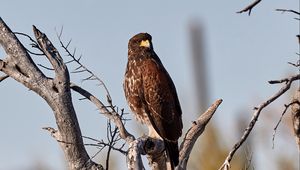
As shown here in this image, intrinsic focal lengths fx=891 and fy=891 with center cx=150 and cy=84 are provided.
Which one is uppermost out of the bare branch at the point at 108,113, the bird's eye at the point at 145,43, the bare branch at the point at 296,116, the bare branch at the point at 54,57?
the bare branch at the point at 54,57

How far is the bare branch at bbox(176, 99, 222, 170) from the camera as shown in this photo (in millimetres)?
7039

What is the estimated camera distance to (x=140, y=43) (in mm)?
8164

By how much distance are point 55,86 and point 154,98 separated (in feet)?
5.35

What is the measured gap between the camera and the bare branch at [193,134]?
7.04 m

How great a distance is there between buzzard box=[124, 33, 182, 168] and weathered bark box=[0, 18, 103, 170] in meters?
1.36

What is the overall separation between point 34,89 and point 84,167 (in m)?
0.65

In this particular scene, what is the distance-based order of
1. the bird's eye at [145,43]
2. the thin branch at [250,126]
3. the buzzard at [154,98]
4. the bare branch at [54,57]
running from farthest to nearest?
1. the bird's eye at [145,43]
2. the buzzard at [154,98]
3. the bare branch at [54,57]
4. the thin branch at [250,126]

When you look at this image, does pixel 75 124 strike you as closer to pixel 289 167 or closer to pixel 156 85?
pixel 156 85

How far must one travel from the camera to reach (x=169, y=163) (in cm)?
710

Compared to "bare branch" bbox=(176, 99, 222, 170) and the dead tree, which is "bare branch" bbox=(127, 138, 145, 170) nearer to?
the dead tree

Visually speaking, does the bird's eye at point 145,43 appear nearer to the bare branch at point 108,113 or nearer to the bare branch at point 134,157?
the bare branch at point 108,113

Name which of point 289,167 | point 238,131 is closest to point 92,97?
point 289,167

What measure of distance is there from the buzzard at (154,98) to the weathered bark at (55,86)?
4.46 ft

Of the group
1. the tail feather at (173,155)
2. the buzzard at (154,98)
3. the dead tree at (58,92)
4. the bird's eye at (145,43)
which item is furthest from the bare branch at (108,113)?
the bird's eye at (145,43)
